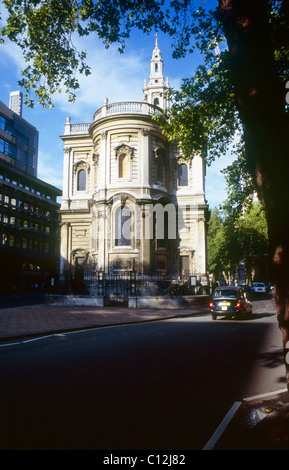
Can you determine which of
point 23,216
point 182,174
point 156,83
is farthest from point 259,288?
point 23,216

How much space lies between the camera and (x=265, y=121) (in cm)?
371

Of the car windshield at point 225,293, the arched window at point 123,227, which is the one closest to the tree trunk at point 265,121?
the car windshield at point 225,293

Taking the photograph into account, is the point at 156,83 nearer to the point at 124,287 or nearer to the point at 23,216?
the point at 23,216

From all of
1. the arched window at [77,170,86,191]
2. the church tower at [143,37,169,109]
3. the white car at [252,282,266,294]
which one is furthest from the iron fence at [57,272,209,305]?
the church tower at [143,37,169,109]

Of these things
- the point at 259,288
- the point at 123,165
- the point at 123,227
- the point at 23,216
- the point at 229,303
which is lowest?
the point at 259,288

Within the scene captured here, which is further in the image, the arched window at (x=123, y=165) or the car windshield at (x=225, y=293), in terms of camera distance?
the arched window at (x=123, y=165)

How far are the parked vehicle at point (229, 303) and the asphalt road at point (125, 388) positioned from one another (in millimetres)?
6368

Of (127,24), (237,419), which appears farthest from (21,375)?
(127,24)

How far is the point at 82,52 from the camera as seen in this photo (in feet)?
28.0

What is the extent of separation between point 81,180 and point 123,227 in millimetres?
9988

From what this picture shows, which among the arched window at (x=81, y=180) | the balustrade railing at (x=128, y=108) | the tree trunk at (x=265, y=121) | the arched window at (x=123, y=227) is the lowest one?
the tree trunk at (x=265, y=121)

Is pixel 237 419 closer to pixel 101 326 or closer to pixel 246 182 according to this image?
pixel 101 326

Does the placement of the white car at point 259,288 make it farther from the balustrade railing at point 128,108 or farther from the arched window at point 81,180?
the balustrade railing at point 128,108

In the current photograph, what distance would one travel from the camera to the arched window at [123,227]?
30094mm
